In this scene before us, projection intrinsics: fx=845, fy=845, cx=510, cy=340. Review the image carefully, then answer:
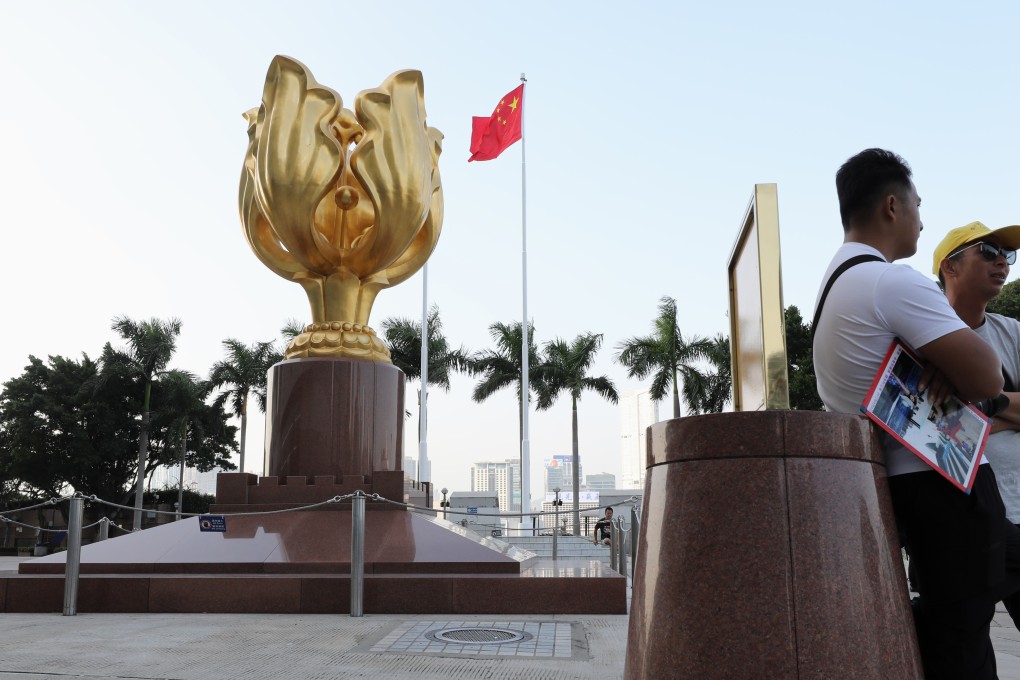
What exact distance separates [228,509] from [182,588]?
1900mm

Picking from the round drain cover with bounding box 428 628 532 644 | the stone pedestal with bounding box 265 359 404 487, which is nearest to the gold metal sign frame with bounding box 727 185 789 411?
the round drain cover with bounding box 428 628 532 644

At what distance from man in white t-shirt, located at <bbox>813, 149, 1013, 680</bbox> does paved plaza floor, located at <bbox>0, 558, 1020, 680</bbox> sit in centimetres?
205

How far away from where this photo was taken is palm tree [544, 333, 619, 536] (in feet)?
89.8

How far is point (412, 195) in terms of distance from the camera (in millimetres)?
8953

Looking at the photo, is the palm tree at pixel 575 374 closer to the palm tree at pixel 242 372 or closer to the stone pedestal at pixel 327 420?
the palm tree at pixel 242 372

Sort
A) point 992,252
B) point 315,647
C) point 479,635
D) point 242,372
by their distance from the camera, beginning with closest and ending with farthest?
point 992,252 → point 315,647 → point 479,635 → point 242,372

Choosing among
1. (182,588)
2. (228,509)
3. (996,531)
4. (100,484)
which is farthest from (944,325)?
(100,484)

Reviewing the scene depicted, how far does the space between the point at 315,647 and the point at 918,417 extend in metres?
3.43

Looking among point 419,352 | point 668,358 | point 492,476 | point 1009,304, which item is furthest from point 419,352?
point 492,476

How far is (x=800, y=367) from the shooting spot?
24.6 m

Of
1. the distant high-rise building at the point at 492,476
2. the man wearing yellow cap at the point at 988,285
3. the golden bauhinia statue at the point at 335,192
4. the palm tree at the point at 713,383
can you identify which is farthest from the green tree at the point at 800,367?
the distant high-rise building at the point at 492,476

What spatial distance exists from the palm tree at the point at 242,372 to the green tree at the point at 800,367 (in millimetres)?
17471

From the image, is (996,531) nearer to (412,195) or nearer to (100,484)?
(412,195)

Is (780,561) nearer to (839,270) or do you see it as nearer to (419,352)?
(839,270)
